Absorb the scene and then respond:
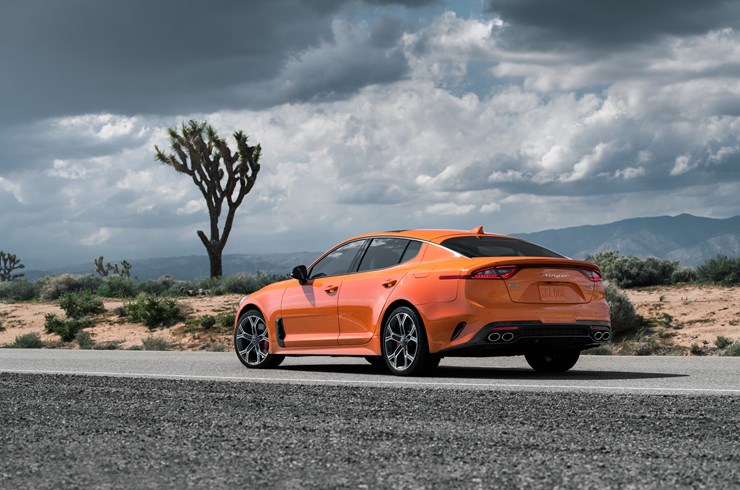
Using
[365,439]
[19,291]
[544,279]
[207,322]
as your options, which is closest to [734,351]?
[544,279]

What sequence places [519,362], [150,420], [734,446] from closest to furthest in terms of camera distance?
1. [734,446]
2. [150,420]
3. [519,362]

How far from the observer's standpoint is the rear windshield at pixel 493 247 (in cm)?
1097

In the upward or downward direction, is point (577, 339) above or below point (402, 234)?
below

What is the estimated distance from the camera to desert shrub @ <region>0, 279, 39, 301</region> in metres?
36.0

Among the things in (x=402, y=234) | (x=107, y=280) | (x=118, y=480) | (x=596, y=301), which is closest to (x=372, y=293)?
(x=402, y=234)

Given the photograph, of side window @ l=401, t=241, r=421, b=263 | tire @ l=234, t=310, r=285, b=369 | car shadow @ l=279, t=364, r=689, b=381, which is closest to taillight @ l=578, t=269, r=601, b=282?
car shadow @ l=279, t=364, r=689, b=381

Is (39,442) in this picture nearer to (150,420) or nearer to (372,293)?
(150,420)

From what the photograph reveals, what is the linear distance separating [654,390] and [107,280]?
102 ft

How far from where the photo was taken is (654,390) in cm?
948

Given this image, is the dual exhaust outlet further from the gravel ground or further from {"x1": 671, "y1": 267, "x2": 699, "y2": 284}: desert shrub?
{"x1": 671, "y1": 267, "x2": 699, "y2": 284}: desert shrub

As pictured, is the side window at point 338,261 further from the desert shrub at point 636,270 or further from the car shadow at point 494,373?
the desert shrub at point 636,270

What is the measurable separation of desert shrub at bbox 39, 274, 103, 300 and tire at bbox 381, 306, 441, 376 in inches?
1037

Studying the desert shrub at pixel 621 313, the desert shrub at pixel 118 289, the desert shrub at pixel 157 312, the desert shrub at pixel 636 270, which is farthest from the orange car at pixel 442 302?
the desert shrub at pixel 118 289

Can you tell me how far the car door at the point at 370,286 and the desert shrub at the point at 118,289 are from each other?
2426 centimetres
